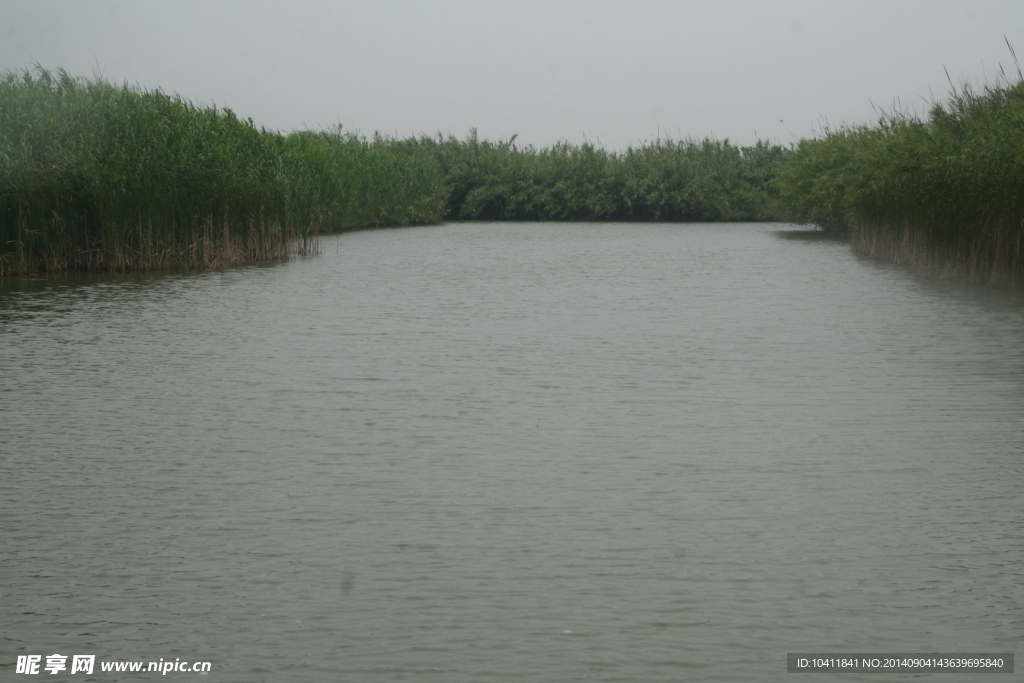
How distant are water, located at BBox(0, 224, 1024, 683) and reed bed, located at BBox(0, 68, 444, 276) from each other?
6.76m

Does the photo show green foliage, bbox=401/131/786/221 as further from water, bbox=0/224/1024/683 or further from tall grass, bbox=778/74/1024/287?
water, bbox=0/224/1024/683

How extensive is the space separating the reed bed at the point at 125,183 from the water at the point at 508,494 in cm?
676

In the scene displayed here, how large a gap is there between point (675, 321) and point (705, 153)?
4068cm

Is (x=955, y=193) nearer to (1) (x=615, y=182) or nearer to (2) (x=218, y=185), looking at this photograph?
(2) (x=218, y=185)

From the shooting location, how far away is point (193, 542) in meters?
5.36

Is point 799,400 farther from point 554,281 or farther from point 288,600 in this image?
point 554,281

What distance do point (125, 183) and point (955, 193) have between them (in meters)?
13.8

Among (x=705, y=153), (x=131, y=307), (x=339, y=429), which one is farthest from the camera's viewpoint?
(x=705, y=153)

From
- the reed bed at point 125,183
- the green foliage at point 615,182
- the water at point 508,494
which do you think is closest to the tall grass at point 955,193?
the water at point 508,494

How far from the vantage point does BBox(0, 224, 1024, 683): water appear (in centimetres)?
427

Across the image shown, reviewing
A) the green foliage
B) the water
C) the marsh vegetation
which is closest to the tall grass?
the marsh vegetation

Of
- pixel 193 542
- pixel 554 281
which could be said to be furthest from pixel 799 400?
pixel 554 281

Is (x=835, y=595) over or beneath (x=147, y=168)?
beneath

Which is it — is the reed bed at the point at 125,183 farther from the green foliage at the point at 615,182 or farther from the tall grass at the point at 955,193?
the green foliage at the point at 615,182
